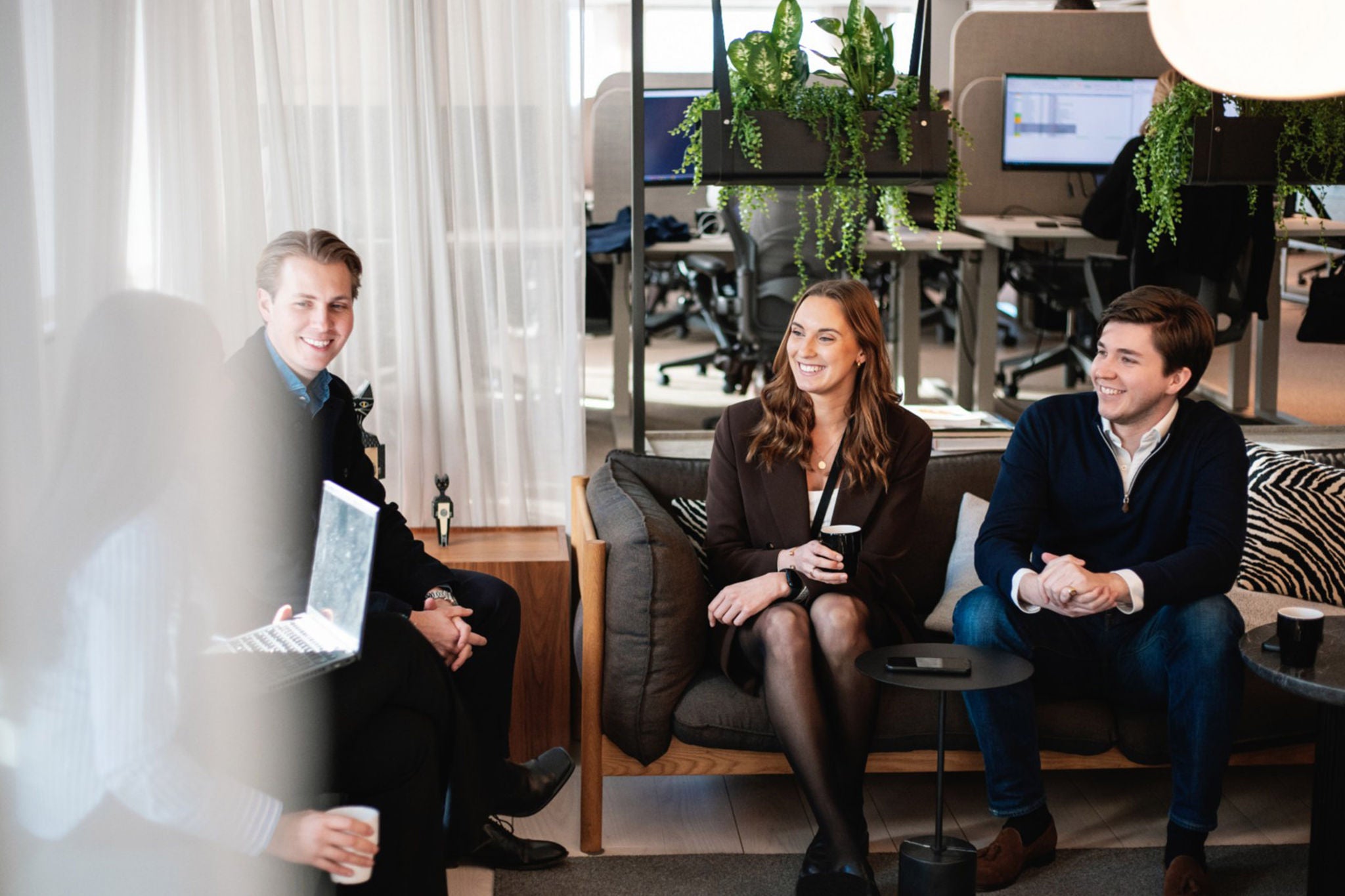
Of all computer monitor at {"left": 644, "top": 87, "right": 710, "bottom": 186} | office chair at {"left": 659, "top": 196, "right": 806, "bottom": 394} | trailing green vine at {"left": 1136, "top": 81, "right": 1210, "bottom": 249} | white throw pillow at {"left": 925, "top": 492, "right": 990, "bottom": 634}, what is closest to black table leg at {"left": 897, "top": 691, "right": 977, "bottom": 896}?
white throw pillow at {"left": 925, "top": 492, "right": 990, "bottom": 634}

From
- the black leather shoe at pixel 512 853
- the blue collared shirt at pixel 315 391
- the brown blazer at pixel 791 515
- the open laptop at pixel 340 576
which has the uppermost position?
the blue collared shirt at pixel 315 391

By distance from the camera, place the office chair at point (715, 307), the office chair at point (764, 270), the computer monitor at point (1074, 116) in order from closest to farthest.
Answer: the office chair at point (764, 270) < the computer monitor at point (1074, 116) < the office chair at point (715, 307)

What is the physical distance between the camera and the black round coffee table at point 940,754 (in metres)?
1.85

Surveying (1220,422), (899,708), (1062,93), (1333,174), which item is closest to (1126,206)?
(1062,93)

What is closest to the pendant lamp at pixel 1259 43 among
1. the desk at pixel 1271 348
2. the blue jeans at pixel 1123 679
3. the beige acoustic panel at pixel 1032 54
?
the blue jeans at pixel 1123 679

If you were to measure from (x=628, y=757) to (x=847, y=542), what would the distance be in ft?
1.98

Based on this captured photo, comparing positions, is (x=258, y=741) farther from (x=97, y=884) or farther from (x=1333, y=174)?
(x=1333, y=174)

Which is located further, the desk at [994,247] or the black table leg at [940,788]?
the desk at [994,247]

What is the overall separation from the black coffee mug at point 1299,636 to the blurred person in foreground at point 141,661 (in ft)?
5.34

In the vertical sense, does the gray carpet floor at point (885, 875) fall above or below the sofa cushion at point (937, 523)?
below

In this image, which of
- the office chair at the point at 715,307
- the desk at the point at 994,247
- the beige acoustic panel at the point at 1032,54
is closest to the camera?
the desk at the point at 994,247

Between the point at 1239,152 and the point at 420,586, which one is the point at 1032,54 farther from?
the point at 420,586

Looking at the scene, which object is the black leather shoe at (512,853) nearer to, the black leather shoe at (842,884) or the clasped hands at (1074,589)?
the black leather shoe at (842,884)

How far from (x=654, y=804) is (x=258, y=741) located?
207cm
